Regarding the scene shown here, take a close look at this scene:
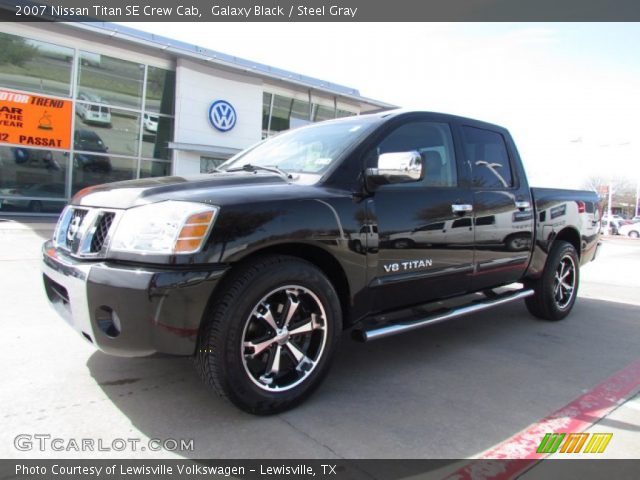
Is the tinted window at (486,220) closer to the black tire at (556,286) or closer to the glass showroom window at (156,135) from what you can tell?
the black tire at (556,286)

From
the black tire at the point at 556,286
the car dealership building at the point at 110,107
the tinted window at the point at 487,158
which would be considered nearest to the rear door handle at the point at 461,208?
the tinted window at the point at 487,158

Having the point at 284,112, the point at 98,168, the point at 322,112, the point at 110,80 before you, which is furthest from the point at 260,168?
the point at 322,112

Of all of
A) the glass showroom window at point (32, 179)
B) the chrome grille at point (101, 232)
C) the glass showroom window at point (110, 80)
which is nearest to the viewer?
the chrome grille at point (101, 232)

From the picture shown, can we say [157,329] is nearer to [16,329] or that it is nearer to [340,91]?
[16,329]

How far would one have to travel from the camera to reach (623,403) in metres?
3.12

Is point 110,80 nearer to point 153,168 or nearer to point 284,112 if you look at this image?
point 153,168

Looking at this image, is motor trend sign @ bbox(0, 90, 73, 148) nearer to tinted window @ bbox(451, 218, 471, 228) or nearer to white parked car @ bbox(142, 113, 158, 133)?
white parked car @ bbox(142, 113, 158, 133)

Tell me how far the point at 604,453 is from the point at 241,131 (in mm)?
15919

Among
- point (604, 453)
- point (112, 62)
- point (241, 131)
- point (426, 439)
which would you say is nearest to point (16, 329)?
point (426, 439)

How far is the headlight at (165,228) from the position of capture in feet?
7.80

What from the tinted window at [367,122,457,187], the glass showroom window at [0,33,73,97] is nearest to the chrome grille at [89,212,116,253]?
the tinted window at [367,122,457,187]

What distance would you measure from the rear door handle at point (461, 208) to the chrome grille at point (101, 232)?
94.5 inches

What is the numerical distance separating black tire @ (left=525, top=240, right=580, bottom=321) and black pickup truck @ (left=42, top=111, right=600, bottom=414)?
94 cm

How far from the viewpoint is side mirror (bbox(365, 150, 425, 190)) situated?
294 cm
